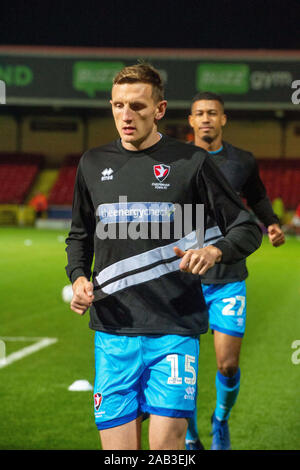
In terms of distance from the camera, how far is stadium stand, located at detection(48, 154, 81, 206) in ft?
117

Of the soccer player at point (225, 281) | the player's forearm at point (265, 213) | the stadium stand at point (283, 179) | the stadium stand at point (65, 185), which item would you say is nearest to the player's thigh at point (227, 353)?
the soccer player at point (225, 281)

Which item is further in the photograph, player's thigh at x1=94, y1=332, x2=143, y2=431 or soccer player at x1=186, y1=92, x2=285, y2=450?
soccer player at x1=186, y1=92, x2=285, y2=450

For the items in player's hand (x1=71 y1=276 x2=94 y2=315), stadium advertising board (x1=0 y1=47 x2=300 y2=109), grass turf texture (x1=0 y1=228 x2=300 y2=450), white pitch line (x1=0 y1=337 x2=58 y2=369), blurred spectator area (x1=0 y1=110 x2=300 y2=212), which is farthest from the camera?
blurred spectator area (x1=0 y1=110 x2=300 y2=212)

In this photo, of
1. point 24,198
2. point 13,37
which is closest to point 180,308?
point 24,198

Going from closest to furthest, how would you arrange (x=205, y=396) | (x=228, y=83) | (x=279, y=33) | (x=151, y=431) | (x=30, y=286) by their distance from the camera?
1. (x=151, y=431)
2. (x=205, y=396)
3. (x=30, y=286)
4. (x=228, y=83)
5. (x=279, y=33)

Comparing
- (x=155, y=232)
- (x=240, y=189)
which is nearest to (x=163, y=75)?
(x=240, y=189)

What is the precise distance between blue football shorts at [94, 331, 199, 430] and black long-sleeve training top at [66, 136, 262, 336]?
0.06 metres

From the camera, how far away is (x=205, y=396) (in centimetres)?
645

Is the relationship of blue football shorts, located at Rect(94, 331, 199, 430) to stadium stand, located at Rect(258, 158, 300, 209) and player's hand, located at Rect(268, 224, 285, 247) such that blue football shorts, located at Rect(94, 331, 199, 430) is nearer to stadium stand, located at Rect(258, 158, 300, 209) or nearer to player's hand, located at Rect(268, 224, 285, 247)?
player's hand, located at Rect(268, 224, 285, 247)

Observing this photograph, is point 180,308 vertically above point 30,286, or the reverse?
point 180,308

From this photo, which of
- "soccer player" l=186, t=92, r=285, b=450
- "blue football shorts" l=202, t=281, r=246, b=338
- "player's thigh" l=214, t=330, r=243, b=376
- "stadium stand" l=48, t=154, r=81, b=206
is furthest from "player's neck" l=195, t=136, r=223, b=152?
"stadium stand" l=48, t=154, r=81, b=206

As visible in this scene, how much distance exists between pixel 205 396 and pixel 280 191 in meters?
29.3

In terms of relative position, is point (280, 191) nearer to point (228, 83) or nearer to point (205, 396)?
point (228, 83)

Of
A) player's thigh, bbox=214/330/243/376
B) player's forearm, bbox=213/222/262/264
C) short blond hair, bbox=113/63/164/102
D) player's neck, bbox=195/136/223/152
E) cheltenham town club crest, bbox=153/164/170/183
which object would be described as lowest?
player's thigh, bbox=214/330/243/376
